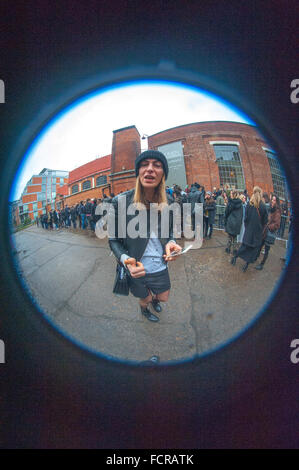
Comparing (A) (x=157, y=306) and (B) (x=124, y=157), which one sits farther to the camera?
(A) (x=157, y=306)

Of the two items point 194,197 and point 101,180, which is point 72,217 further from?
point 194,197

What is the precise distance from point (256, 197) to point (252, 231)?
0.14 metres

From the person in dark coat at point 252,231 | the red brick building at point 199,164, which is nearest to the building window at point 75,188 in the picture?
the red brick building at point 199,164

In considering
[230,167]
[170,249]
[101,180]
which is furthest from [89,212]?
[230,167]

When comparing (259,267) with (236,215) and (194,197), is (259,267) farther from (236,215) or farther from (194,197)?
(194,197)

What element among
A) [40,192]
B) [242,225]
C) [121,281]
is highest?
[40,192]

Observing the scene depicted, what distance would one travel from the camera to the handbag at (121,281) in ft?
2.32

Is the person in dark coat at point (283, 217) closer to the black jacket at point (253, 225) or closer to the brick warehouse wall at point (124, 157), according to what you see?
the black jacket at point (253, 225)

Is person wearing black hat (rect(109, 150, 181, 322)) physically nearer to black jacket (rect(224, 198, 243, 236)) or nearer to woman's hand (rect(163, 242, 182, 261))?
woman's hand (rect(163, 242, 182, 261))

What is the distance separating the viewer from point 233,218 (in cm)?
70

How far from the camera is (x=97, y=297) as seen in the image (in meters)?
0.70

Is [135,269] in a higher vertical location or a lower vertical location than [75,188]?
lower

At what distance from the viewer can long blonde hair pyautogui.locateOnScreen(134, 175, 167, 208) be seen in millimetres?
666

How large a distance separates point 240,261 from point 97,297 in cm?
64
